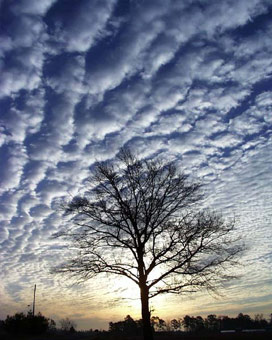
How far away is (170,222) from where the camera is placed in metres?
16.1

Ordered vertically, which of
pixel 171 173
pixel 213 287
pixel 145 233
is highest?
pixel 171 173

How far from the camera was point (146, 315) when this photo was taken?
15203mm

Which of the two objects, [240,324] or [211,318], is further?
[211,318]

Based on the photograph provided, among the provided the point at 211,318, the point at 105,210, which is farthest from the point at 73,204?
the point at 211,318

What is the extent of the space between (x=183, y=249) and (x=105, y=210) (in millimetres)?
4687

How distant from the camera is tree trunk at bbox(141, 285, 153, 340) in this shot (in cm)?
1459

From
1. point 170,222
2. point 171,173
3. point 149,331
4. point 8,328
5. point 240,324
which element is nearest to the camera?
point 149,331

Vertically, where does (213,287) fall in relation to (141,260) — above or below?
below

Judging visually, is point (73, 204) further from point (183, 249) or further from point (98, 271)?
point (183, 249)

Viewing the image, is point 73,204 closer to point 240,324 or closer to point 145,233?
point 145,233

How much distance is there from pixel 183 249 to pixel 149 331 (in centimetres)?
425

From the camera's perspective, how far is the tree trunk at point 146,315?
14594mm

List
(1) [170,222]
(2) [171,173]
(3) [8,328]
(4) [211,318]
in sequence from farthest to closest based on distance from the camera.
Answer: (4) [211,318] → (3) [8,328] → (2) [171,173] → (1) [170,222]

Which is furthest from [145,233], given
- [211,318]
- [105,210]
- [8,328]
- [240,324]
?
[211,318]
